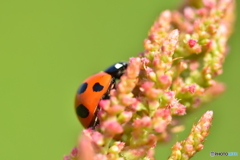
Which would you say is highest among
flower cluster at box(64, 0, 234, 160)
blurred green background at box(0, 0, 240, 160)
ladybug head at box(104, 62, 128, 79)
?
blurred green background at box(0, 0, 240, 160)

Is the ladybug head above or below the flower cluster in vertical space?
above

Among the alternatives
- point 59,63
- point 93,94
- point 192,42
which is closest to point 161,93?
point 192,42

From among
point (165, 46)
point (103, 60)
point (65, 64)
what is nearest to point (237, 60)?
point (103, 60)

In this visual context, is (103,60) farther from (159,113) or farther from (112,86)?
(159,113)

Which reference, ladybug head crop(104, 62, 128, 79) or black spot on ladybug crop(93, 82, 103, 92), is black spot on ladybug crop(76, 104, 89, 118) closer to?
black spot on ladybug crop(93, 82, 103, 92)

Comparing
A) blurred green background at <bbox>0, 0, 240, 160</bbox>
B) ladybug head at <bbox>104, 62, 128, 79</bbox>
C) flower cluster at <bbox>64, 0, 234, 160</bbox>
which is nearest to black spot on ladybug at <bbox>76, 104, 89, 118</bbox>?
ladybug head at <bbox>104, 62, 128, 79</bbox>

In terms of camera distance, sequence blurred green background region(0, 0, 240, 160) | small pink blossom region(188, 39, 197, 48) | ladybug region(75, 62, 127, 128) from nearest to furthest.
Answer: small pink blossom region(188, 39, 197, 48)
ladybug region(75, 62, 127, 128)
blurred green background region(0, 0, 240, 160)

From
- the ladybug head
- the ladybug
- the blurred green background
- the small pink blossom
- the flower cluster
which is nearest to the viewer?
the flower cluster
